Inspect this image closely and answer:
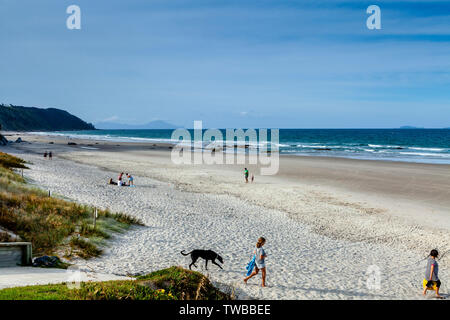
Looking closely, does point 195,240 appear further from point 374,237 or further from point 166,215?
point 374,237

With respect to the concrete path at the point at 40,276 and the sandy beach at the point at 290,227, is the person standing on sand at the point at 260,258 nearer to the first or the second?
the sandy beach at the point at 290,227

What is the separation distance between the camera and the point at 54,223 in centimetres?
1325

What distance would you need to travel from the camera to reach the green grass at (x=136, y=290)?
21.3 ft

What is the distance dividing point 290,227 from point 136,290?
11051 mm

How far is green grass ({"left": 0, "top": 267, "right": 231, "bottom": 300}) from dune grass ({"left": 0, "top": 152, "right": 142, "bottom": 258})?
437 centimetres

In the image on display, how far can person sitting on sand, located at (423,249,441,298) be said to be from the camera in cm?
946

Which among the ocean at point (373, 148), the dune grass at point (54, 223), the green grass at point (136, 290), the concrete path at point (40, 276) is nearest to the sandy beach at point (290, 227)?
the dune grass at point (54, 223)

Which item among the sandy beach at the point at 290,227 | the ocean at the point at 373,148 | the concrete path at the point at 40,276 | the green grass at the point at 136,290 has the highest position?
the ocean at the point at 373,148

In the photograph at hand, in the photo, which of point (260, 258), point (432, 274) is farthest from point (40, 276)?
point (432, 274)

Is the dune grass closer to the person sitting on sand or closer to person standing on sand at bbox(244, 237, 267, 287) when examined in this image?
person standing on sand at bbox(244, 237, 267, 287)

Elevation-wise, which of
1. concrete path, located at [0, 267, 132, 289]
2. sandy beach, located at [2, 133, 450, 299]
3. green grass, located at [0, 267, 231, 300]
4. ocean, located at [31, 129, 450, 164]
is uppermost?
ocean, located at [31, 129, 450, 164]

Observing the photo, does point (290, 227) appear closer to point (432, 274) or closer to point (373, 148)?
point (432, 274)

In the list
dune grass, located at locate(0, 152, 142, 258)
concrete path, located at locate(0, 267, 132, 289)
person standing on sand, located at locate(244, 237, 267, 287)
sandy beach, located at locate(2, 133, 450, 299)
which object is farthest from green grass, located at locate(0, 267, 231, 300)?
dune grass, located at locate(0, 152, 142, 258)

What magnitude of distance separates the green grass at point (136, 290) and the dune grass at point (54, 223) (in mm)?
4366
